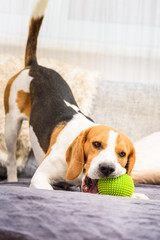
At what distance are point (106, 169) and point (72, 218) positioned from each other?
62 cm

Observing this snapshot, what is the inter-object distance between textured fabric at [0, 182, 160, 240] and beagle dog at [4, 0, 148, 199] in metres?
0.50

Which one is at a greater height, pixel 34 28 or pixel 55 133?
pixel 34 28

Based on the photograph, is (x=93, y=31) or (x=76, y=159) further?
(x=93, y=31)

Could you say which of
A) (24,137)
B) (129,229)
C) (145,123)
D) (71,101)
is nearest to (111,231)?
(129,229)

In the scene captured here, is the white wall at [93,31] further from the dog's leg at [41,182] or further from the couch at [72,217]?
the couch at [72,217]

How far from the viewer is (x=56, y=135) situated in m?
1.99

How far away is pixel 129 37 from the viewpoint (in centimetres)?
364

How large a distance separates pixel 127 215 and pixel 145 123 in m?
1.97

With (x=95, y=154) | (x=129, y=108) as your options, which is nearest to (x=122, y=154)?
(x=95, y=154)

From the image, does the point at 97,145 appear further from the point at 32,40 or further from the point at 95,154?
the point at 32,40

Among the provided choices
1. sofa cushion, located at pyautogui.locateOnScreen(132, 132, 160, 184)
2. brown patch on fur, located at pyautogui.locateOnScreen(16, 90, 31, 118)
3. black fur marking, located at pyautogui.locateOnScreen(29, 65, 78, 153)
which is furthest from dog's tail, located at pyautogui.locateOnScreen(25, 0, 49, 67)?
sofa cushion, located at pyautogui.locateOnScreen(132, 132, 160, 184)

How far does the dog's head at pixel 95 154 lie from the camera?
4.81 ft

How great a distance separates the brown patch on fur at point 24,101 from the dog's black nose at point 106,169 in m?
1.11

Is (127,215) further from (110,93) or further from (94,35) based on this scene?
(94,35)
